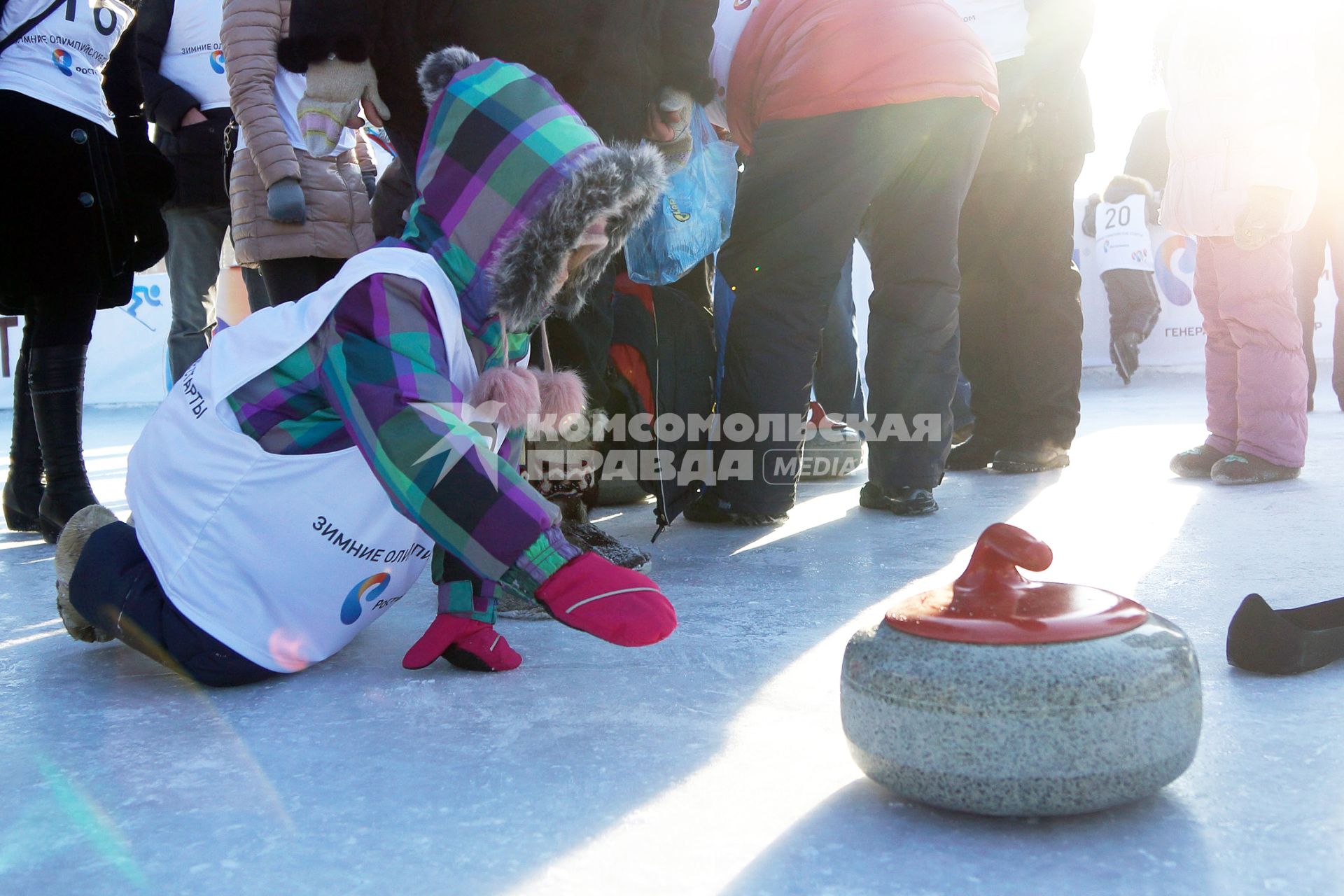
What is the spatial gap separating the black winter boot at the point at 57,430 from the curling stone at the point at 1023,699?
2139 millimetres

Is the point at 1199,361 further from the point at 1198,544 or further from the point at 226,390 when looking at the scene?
the point at 226,390

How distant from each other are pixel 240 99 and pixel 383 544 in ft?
5.03

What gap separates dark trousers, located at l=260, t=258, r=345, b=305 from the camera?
2.59 meters

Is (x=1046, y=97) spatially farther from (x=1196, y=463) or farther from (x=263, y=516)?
(x=263, y=516)

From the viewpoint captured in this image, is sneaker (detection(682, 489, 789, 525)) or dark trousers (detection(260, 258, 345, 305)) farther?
dark trousers (detection(260, 258, 345, 305))

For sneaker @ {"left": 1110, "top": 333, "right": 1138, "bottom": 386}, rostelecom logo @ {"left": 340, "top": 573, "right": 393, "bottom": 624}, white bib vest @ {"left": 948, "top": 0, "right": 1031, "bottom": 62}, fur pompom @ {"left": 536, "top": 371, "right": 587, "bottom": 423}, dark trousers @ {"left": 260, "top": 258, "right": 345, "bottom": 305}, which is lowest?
sneaker @ {"left": 1110, "top": 333, "right": 1138, "bottom": 386}

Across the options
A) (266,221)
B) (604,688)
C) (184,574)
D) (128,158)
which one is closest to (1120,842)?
(604,688)

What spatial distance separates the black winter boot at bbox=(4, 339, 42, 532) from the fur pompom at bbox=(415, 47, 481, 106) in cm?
166

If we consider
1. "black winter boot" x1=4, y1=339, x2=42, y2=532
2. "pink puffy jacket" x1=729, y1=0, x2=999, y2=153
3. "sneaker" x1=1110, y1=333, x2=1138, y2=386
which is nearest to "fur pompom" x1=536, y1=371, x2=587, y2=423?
"pink puffy jacket" x1=729, y1=0, x2=999, y2=153

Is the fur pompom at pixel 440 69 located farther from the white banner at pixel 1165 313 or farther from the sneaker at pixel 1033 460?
the white banner at pixel 1165 313

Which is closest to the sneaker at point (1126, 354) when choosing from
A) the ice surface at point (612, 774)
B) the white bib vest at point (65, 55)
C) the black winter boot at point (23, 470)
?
the ice surface at point (612, 774)

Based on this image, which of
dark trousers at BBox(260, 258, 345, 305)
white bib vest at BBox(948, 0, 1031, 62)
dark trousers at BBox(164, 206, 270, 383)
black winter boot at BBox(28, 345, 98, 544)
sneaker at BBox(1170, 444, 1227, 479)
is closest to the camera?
black winter boot at BBox(28, 345, 98, 544)

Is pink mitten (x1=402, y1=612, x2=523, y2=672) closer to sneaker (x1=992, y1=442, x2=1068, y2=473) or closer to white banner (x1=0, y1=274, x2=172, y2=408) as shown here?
sneaker (x1=992, y1=442, x2=1068, y2=473)

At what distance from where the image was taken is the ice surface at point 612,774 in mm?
808
